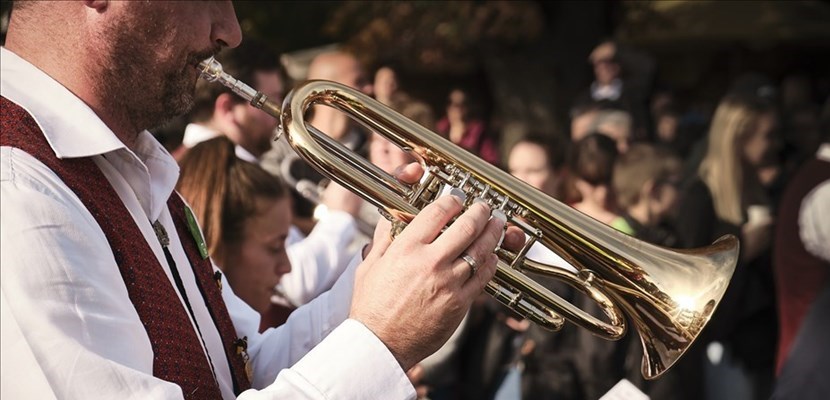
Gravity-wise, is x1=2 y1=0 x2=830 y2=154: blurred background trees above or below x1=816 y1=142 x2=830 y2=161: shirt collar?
below

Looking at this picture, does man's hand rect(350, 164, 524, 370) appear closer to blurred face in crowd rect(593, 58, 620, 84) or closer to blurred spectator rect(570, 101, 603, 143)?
Answer: blurred spectator rect(570, 101, 603, 143)

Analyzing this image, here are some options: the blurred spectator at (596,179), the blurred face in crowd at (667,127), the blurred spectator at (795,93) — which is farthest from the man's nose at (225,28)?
the blurred spectator at (795,93)

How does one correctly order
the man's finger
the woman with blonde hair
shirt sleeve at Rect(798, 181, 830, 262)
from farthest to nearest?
shirt sleeve at Rect(798, 181, 830, 262) < the woman with blonde hair < the man's finger

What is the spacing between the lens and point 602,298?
8.04 feet

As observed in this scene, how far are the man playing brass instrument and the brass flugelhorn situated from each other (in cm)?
19

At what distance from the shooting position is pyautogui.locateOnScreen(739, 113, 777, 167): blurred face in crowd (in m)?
6.16

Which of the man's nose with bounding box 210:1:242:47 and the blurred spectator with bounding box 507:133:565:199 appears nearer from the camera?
the man's nose with bounding box 210:1:242:47

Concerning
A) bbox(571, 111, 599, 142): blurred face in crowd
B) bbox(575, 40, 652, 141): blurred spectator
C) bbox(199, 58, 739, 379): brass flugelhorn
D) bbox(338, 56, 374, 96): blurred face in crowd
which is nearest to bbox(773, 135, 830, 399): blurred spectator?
bbox(199, 58, 739, 379): brass flugelhorn

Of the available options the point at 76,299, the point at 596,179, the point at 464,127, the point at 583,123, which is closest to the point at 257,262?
the point at 76,299

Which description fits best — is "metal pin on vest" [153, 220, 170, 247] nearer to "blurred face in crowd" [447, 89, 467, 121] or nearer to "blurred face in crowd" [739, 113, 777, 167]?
"blurred face in crowd" [739, 113, 777, 167]

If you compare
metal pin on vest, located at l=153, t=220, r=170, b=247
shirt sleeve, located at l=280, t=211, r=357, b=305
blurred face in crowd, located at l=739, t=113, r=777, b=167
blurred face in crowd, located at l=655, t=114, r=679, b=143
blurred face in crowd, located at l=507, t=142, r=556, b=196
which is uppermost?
metal pin on vest, located at l=153, t=220, r=170, b=247

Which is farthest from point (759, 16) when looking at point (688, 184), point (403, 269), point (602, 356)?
point (403, 269)

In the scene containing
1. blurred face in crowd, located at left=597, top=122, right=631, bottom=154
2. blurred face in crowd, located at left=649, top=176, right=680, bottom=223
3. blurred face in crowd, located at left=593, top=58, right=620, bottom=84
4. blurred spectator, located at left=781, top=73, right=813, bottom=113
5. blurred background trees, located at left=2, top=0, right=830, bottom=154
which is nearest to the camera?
blurred face in crowd, located at left=649, top=176, right=680, bottom=223

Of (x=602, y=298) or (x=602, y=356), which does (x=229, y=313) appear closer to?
(x=602, y=298)
